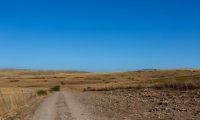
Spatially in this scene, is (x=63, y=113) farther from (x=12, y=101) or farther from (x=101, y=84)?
(x=101, y=84)

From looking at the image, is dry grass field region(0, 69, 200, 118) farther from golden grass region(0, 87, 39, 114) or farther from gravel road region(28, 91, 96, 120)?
gravel road region(28, 91, 96, 120)

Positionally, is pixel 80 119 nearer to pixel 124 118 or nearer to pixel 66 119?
pixel 66 119

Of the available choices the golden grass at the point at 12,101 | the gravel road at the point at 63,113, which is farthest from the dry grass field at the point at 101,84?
the gravel road at the point at 63,113

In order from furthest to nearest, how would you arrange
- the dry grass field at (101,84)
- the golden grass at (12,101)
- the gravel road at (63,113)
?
the dry grass field at (101,84) < the golden grass at (12,101) < the gravel road at (63,113)

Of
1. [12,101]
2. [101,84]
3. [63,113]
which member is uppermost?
[63,113]

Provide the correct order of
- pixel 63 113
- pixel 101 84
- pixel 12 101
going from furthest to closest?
pixel 101 84 → pixel 12 101 → pixel 63 113

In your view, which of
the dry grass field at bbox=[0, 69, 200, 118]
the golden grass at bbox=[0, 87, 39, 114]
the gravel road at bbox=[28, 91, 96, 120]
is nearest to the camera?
the gravel road at bbox=[28, 91, 96, 120]

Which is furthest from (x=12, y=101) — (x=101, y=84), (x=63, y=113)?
(x=101, y=84)

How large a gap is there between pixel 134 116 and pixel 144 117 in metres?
0.99

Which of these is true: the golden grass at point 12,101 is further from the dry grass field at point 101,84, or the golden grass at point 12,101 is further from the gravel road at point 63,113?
the gravel road at point 63,113

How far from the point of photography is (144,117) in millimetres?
17094

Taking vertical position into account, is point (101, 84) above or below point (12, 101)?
above

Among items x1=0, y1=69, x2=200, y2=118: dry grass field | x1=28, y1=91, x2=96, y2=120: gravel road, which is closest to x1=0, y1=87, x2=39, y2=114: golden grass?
x1=0, y1=69, x2=200, y2=118: dry grass field

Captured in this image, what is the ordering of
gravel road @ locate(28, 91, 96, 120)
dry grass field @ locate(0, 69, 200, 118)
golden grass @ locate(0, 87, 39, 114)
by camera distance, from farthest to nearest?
dry grass field @ locate(0, 69, 200, 118) → golden grass @ locate(0, 87, 39, 114) → gravel road @ locate(28, 91, 96, 120)
